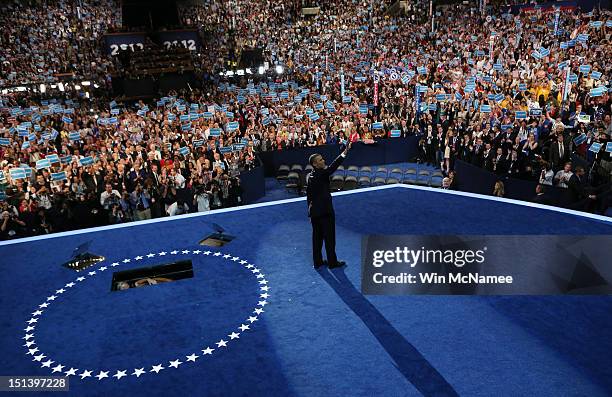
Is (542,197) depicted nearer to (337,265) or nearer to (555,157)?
(555,157)

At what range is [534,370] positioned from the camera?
633 centimetres

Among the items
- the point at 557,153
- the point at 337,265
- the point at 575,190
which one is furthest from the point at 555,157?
the point at 337,265

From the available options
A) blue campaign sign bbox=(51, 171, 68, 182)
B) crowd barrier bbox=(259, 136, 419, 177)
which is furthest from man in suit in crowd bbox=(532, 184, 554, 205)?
blue campaign sign bbox=(51, 171, 68, 182)

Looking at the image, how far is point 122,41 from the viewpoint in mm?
37750

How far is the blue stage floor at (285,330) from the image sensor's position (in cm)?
634

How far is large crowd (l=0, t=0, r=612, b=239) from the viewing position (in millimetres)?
13664

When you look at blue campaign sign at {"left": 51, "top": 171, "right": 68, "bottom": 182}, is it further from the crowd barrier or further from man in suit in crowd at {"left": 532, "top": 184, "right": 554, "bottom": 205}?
man in suit in crowd at {"left": 532, "top": 184, "right": 554, "bottom": 205}

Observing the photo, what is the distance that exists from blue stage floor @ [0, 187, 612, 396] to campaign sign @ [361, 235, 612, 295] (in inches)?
9.1

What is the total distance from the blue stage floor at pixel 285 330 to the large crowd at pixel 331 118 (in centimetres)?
309

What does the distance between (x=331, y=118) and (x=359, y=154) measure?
2.34 metres

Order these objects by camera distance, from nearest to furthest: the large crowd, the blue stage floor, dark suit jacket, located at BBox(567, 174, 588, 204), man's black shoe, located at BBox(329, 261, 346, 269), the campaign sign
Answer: the blue stage floor
the campaign sign
man's black shoe, located at BBox(329, 261, 346, 269)
dark suit jacket, located at BBox(567, 174, 588, 204)
the large crowd

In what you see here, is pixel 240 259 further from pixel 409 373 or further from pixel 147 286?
pixel 409 373

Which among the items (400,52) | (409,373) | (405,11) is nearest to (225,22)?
(405,11)

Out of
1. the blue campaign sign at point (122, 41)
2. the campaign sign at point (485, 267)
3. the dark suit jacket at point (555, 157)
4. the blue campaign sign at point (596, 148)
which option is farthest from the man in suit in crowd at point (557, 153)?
the blue campaign sign at point (122, 41)
